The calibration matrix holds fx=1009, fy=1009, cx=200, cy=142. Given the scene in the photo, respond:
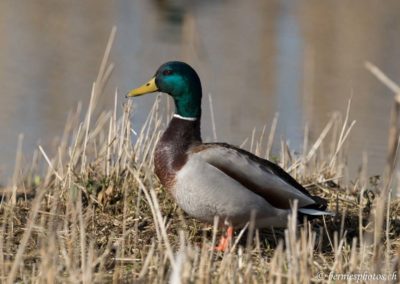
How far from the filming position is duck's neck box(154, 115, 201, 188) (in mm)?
5195

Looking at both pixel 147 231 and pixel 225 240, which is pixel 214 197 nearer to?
pixel 225 240

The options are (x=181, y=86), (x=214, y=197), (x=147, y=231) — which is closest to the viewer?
(x=214, y=197)

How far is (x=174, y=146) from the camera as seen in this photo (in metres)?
5.32

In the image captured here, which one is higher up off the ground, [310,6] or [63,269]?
[310,6]

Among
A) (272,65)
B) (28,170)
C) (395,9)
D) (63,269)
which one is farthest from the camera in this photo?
(395,9)

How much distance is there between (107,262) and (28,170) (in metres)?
2.82

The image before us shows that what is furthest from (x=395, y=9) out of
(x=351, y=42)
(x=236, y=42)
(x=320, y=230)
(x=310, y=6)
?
(x=320, y=230)

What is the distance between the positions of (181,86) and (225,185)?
711 mm

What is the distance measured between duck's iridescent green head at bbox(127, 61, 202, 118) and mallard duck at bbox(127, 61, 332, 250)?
184 mm

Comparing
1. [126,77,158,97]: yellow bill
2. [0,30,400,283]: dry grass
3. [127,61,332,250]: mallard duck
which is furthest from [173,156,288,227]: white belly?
[126,77,158,97]: yellow bill

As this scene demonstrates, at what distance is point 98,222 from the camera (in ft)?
17.6

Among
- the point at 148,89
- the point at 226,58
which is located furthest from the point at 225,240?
the point at 226,58

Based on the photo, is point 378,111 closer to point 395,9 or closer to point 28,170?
point 28,170

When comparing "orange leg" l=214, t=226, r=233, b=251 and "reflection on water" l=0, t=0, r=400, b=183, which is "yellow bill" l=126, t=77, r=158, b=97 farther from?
"reflection on water" l=0, t=0, r=400, b=183
